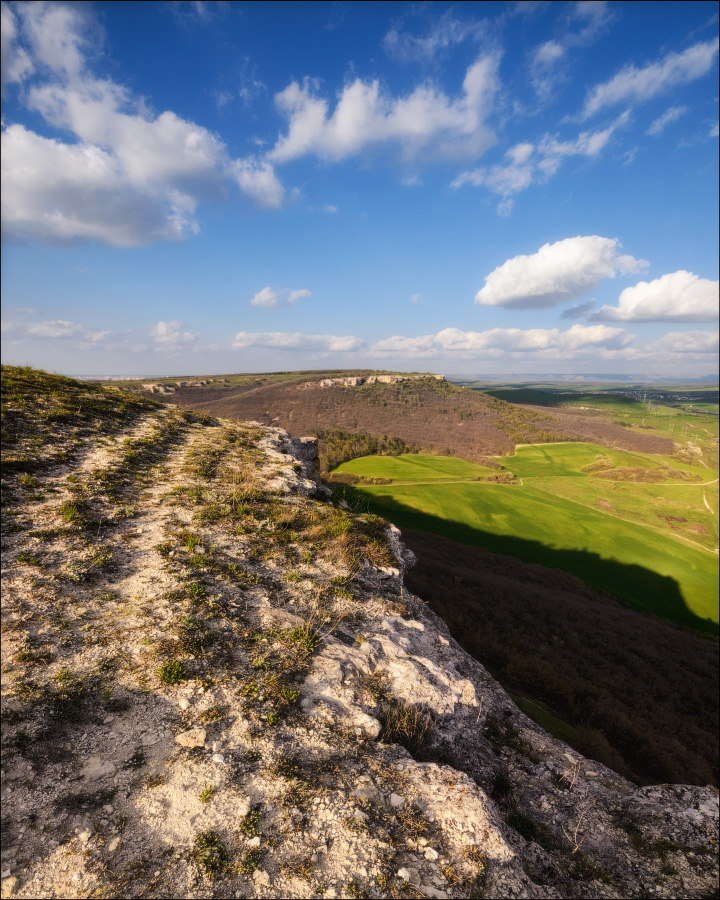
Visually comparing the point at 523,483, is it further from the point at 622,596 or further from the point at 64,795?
the point at 64,795

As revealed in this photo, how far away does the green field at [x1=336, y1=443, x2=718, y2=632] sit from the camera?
187 ft

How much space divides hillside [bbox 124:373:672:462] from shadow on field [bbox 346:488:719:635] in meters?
65.0

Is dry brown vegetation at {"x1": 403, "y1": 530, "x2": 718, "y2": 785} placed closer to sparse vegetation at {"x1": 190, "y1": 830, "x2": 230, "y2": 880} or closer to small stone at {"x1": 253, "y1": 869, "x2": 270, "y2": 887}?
small stone at {"x1": 253, "y1": 869, "x2": 270, "y2": 887}

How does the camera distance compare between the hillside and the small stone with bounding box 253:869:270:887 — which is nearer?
the small stone with bounding box 253:869:270:887

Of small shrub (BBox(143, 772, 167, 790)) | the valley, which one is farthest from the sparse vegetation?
the valley

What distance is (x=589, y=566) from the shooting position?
59875mm

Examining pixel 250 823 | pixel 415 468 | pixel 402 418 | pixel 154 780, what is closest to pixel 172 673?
pixel 154 780

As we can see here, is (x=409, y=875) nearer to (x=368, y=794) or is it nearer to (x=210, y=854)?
(x=368, y=794)

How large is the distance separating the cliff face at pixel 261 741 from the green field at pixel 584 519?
39.9m

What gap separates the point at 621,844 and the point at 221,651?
382 inches

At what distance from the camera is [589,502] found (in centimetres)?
9362

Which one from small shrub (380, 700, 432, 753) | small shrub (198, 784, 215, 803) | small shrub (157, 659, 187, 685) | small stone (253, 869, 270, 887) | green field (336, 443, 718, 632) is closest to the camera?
small stone (253, 869, 270, 887)

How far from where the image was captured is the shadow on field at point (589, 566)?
49438mm

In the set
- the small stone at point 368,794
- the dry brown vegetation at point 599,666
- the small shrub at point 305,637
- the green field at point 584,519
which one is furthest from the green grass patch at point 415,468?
the small stone at point 368,794
